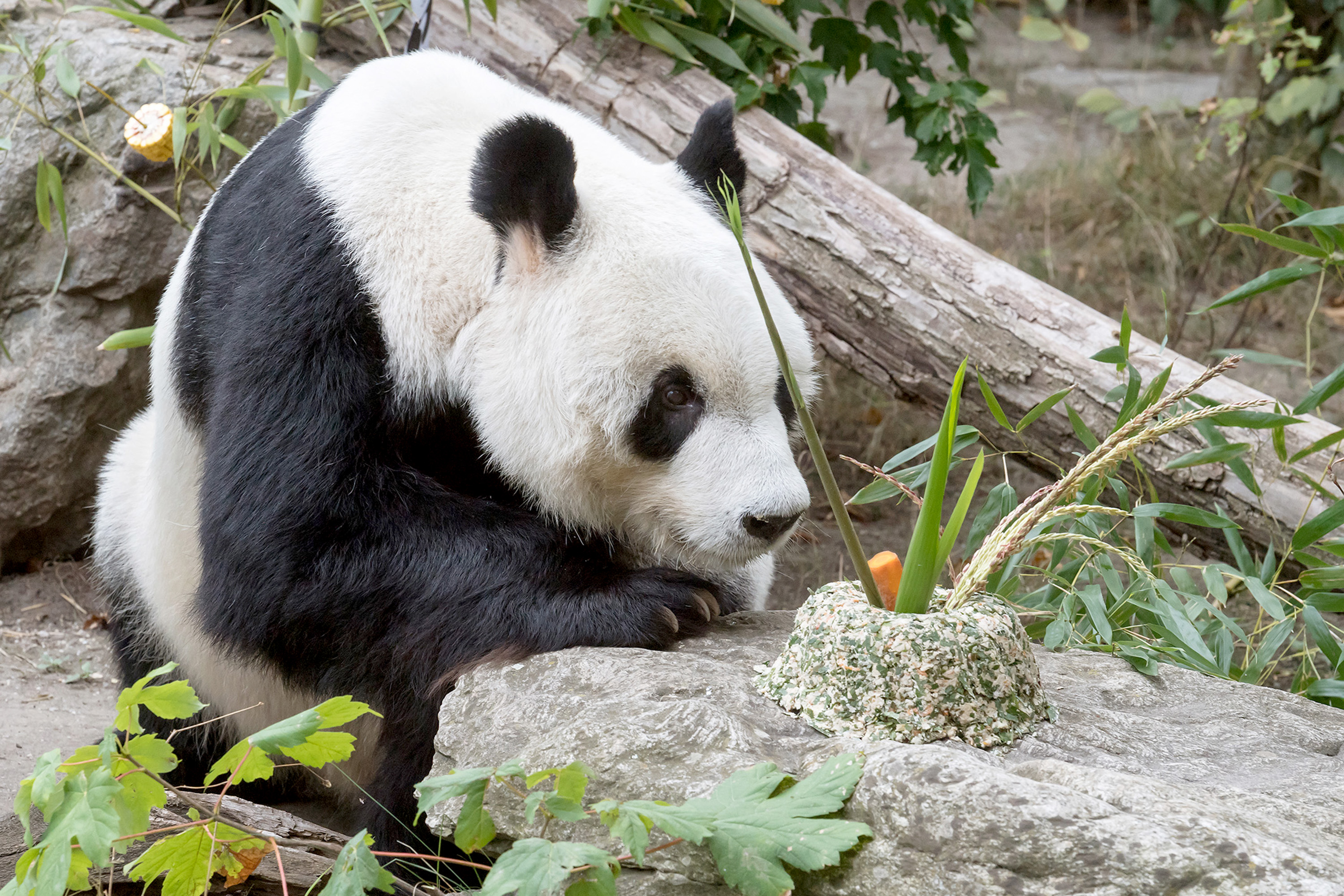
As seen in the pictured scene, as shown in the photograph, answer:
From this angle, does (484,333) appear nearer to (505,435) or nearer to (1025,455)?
(505,435)

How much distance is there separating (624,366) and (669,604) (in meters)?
0.47

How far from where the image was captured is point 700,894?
1700 mm

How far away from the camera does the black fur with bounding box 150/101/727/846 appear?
2258 millimetres

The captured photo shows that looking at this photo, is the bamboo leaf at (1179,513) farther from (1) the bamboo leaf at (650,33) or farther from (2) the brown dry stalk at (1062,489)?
(1) the bamboo leaf at (650,33)

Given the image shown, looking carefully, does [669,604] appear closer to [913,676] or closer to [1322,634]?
[913,676]

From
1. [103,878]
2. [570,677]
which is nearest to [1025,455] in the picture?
[570,677]

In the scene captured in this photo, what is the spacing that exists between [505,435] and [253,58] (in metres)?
2.68

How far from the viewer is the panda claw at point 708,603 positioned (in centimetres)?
232

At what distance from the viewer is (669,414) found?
234cm

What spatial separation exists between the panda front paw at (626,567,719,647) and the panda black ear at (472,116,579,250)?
71cm

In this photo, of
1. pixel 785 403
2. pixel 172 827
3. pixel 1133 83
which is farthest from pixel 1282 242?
pixel 1133 83

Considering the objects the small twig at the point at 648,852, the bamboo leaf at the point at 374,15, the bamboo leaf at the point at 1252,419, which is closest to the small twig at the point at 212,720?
the small twig at the point at 648,852

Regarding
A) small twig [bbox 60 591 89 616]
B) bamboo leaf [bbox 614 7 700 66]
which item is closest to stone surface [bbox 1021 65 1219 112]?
bamboo leaf [bbox 614 7 700 66]

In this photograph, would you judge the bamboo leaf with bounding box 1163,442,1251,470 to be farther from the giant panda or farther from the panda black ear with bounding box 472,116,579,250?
the panda black ear with bounding box 472,116,579,250
